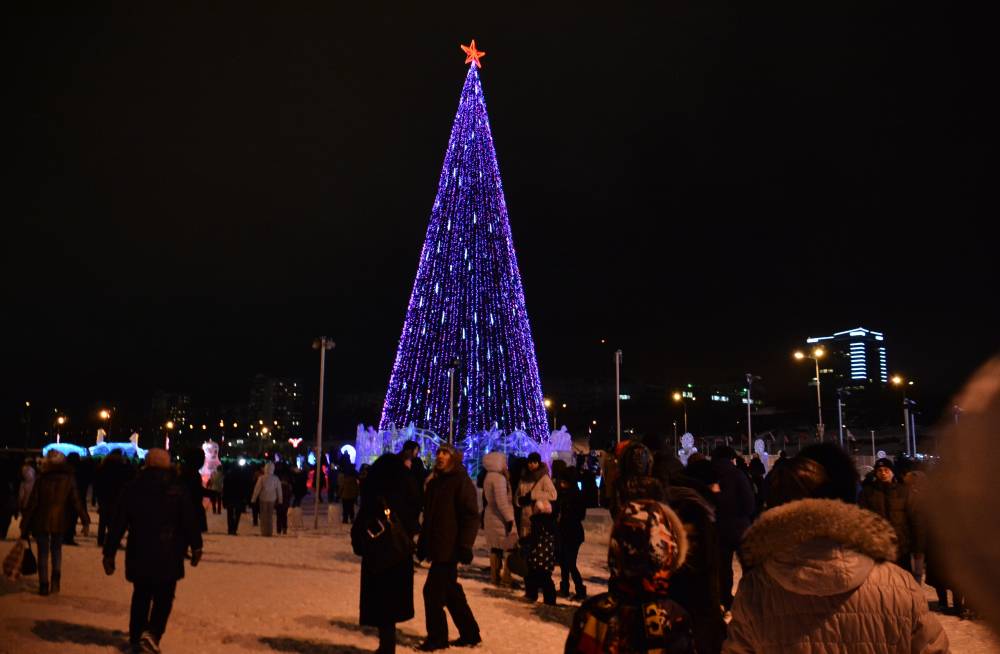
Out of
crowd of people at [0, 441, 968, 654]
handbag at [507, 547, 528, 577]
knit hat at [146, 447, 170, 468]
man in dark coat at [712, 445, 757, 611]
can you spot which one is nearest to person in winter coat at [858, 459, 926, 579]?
crowd of people at [0, 441, 968, 654]

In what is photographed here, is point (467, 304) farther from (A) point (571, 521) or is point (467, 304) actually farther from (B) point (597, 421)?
(B) point (597, 421)

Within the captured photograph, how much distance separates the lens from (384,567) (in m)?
7.07

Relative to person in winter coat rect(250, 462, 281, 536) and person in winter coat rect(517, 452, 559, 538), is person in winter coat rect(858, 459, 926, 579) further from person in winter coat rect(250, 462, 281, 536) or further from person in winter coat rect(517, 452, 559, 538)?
person in winter coat rect(250, 462, 281, 536)

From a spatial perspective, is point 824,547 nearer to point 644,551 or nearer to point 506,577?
point 644,551

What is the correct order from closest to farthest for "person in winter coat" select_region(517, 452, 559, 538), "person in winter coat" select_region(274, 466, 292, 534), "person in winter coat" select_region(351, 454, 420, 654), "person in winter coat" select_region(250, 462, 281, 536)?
1. "person in winter coat" select_region(351, 454, 420, 654)
2. "person in winter coat" select_region(517, 452, 559, 538)
3. "person in winter coat" select_region(250, 462, 281, 536)
4. "person in winter coat" select_region(274, 466, 292, 534)

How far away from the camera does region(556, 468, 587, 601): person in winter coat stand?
11.0m

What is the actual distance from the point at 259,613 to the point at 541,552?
330 cm

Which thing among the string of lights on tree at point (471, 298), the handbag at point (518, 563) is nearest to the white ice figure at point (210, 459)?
the string of lights on tree at point (471, 298)

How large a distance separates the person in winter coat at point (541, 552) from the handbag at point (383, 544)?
12.1ft

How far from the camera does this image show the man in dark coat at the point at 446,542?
7805 mm

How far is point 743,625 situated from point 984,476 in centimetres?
177

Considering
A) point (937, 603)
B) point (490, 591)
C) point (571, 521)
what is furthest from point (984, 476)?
point (937, 603)

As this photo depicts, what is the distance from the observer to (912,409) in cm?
3612

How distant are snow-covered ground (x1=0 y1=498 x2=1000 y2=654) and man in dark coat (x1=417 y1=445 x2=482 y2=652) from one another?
383mm
